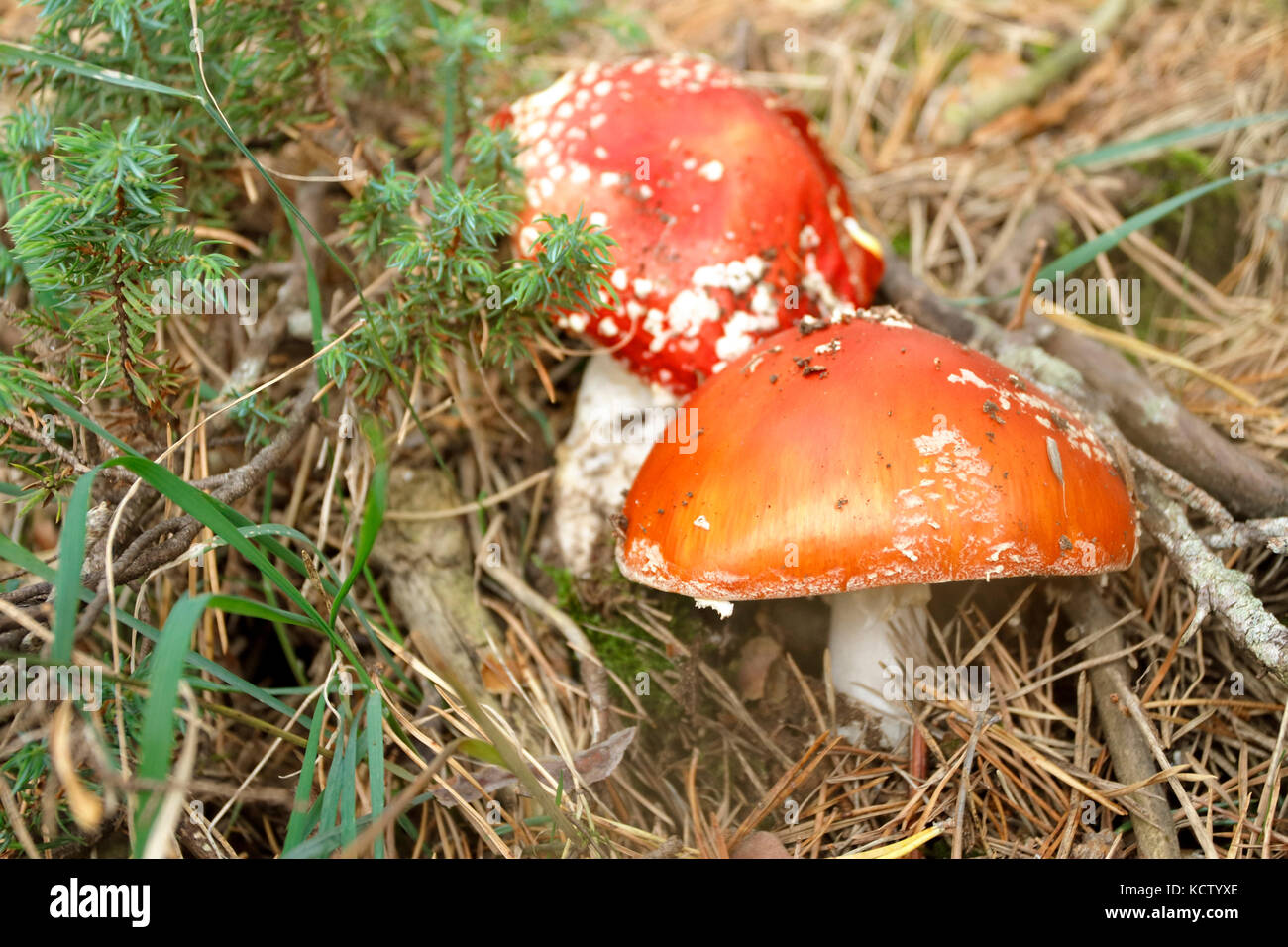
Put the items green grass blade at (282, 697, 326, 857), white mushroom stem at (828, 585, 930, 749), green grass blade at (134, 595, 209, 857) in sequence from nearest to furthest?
1. green grass blade at (134, 595, 209, 857)
2. green grass blade at (282, 697, 326, 857)
3. white mushroom stem at (828, 585, 930, 749)

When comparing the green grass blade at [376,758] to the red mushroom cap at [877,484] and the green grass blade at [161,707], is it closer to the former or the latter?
the green grass blade at [161,707]

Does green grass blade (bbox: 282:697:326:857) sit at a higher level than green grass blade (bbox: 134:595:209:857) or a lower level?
lower

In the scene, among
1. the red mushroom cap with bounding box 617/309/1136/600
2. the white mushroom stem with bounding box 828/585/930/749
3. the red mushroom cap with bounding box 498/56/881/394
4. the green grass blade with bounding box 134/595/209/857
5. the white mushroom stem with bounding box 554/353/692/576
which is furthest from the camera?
the white mushroom stem with bounding box 554/353/692/576

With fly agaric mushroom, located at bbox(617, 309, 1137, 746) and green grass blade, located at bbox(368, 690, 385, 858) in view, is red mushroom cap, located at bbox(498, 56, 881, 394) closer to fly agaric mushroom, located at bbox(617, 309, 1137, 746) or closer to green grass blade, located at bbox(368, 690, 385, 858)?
fly agaric mushroom, located at bbox(617, 309, 1137, 746)

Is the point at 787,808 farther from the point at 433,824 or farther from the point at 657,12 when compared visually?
the point at 657,12

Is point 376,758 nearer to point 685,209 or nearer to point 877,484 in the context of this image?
point 877,484

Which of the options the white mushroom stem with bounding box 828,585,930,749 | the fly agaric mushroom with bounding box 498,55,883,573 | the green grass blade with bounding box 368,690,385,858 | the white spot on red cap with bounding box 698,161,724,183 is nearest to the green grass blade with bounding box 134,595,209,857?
the green grass blade with bounding box 368,690,385,858

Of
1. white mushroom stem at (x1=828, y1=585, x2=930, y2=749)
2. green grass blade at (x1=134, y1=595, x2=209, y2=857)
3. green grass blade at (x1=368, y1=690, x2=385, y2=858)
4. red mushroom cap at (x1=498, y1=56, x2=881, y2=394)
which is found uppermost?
red mushroom cap at (x1=498, y1=56, x2=881, y2=394)

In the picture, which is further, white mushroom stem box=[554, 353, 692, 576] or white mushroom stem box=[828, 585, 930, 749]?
white mushroom stem box=[554, 353, 692, 576]
